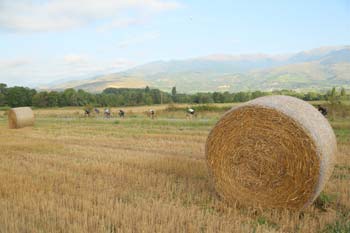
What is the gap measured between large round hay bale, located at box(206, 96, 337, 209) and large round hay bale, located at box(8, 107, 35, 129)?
852 inches

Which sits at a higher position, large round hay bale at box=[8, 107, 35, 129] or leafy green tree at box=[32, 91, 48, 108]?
leafy green tree at box=[32, 91, 48, 108]

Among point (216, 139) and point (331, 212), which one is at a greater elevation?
point (216, 139)

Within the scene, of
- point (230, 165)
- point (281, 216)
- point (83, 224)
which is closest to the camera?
point (83, 224)

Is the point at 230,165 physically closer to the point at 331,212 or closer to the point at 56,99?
the point at 331,212

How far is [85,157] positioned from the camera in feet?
38.7

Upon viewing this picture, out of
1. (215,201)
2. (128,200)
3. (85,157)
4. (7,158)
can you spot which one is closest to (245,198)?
(215,201)

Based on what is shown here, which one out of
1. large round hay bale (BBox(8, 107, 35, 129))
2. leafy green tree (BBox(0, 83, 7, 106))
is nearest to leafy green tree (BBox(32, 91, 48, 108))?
leafy green tree (BBox(0, 83, 7, 106))

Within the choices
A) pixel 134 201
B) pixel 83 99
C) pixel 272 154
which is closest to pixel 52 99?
pixel 83 99

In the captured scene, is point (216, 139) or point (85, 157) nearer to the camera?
point (216, 139)

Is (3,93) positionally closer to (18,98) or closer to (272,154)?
(18,98)

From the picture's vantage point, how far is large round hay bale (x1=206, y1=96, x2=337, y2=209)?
243 inches

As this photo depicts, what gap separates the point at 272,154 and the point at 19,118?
22.9 m

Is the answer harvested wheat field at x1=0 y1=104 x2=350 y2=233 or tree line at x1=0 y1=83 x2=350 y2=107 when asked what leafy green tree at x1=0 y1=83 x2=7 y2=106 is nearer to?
tree line at x1=0 y1=83 x2=350 y2=107

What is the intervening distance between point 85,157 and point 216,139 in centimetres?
601
